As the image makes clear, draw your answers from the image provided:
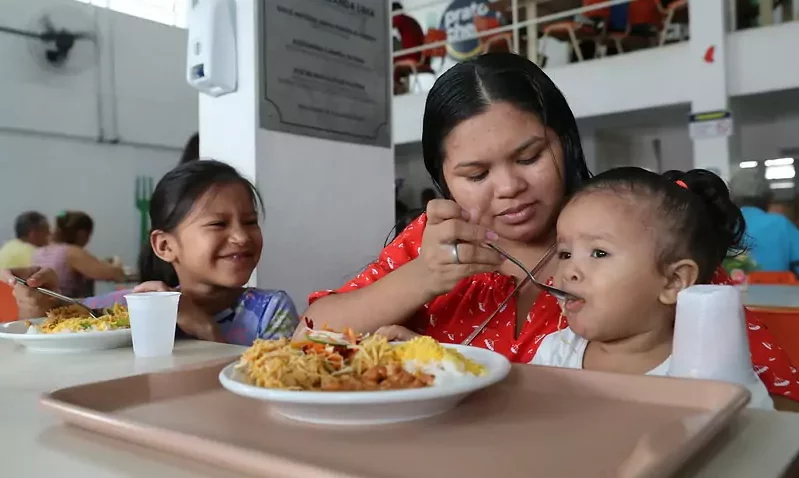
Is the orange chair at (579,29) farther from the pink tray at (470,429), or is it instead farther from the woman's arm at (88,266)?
the pink tray at (470,429)

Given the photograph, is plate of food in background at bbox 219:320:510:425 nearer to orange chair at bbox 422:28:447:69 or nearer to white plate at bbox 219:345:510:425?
white plate at bbox 219:345:510:425

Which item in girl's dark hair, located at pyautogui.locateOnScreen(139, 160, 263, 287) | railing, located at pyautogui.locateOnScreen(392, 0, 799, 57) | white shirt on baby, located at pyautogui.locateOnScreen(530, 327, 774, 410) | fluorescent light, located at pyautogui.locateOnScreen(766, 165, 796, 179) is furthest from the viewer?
fluorescent light, located at pyautogui.locateOnScreen(766, 165, 796, 179)

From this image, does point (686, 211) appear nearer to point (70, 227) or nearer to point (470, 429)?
point (470, 429)

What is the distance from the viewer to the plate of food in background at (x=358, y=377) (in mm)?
505

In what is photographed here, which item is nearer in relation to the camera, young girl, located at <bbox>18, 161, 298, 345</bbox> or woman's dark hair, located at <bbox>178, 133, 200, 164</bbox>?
young girl, located at <bbox>18, 161, 298, 345</bbox>

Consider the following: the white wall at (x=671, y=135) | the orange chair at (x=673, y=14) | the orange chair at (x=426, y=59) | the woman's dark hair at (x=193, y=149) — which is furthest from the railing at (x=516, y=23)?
the woman's dark hair at (x=193, y=149)

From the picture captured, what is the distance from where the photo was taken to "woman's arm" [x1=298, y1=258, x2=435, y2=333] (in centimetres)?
100

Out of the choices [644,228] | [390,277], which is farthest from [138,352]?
[644,228]

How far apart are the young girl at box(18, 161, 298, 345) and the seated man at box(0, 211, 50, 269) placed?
3.05m

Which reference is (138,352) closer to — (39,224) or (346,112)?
(346,112)

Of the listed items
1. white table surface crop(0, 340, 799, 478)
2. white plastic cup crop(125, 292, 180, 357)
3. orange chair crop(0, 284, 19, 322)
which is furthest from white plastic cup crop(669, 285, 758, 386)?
orange chair crop(0, 284, 19, 322)

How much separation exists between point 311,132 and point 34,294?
3.21 feet

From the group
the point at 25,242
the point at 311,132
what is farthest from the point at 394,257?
the point at 25,242

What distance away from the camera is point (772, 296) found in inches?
75.6
